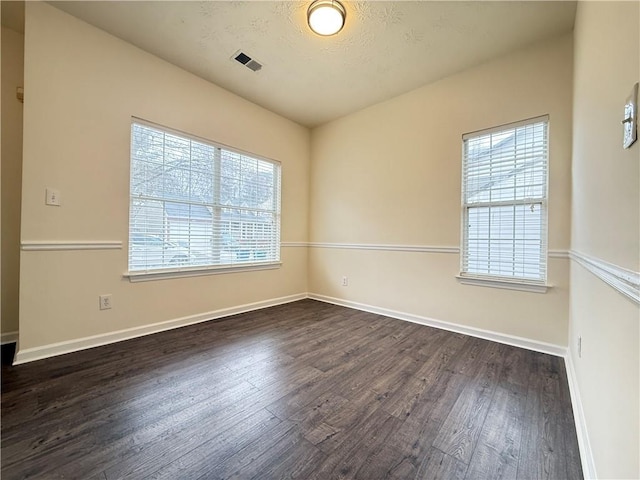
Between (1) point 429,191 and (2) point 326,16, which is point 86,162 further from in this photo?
(1) point 429,191

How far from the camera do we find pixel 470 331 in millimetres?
2744

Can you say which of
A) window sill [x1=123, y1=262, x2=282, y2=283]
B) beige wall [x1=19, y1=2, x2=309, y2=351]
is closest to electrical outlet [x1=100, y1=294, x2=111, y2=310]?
beige wall [x1=19, y1=2, x2=309, y2=351]

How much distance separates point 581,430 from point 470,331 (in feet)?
4.79

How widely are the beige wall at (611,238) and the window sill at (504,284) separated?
996mm

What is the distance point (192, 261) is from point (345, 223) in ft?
6.81

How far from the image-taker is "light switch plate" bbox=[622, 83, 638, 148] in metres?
0.70

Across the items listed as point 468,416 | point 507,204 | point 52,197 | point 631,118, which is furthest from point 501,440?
point 52,197

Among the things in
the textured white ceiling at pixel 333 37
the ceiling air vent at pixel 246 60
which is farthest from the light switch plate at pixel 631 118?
the ceiling air vent at pixel 246 60

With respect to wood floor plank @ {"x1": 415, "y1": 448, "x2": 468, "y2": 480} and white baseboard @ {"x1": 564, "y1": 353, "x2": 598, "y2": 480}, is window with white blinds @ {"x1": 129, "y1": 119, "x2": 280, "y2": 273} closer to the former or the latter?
wood floor plank @ {"x1": 415, "y1": 448, "x2": 468, "y2": 480}

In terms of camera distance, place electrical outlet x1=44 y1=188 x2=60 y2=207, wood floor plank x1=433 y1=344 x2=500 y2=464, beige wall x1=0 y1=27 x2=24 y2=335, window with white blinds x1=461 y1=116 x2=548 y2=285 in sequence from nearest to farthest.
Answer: wood floor plank x1=433 y1=344 x2=500 y2=464 < electrical outlet x1=44 y1=188 x2=60 y2=207 < beige wall x1=0 y1=27 x2=24 y2=335 < window with white blinds x1=461 y1=116 x2=548 y2=285

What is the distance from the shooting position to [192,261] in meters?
3.00

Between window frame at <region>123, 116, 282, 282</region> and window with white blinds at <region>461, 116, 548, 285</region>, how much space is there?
2.42m

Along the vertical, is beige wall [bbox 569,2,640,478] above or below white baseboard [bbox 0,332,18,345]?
above

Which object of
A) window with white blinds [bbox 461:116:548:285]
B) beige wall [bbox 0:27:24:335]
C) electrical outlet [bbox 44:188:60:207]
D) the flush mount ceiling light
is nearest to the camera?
the flush mount ceiling light
